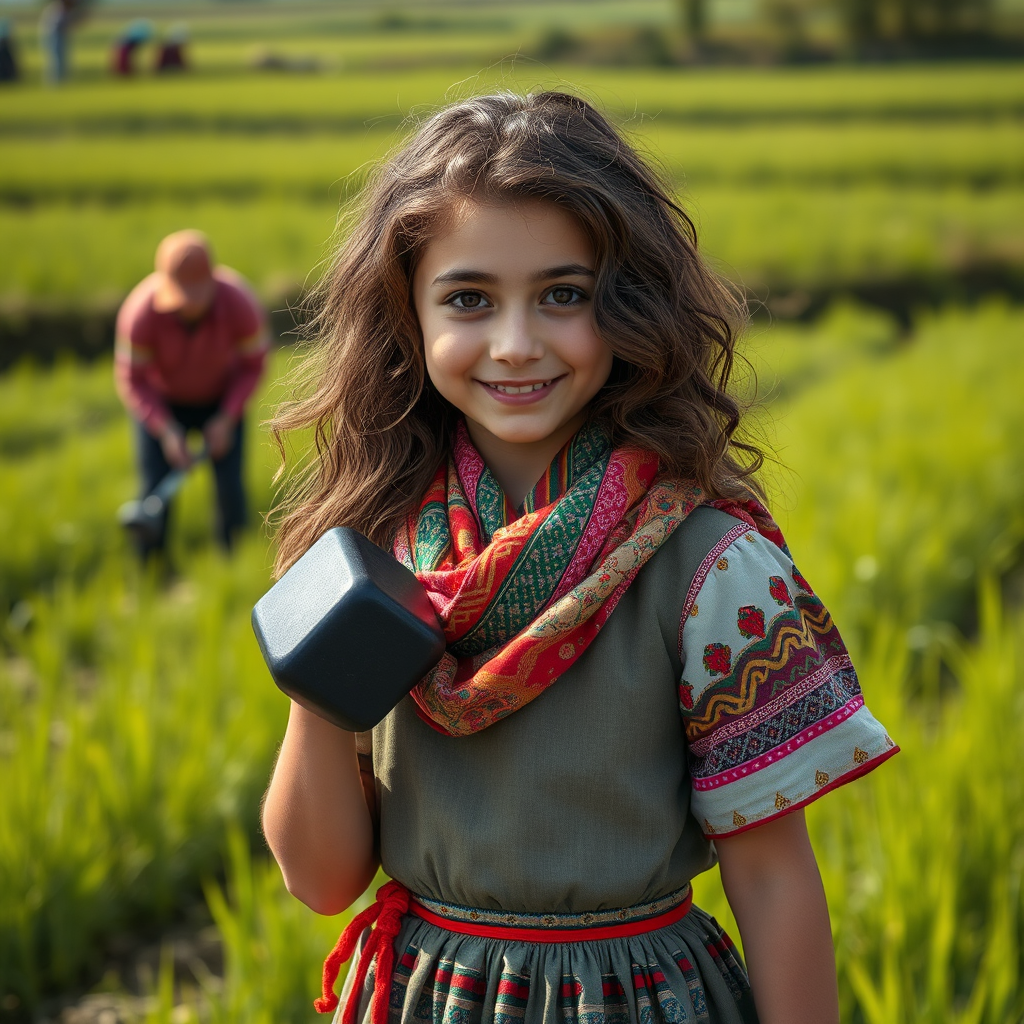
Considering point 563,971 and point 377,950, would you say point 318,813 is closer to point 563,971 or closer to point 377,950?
point 377,950

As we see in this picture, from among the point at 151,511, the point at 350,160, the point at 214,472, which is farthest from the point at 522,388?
the point at 350,160

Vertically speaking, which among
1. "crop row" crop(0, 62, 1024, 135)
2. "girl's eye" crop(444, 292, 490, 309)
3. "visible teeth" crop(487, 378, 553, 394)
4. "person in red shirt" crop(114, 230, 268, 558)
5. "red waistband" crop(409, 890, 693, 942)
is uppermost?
"girl's eye" crop(444, 292, 490, 309)

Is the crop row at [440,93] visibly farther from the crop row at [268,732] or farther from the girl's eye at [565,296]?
the girl's eye at [565,296]

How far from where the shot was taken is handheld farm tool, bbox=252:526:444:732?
37.7 inches

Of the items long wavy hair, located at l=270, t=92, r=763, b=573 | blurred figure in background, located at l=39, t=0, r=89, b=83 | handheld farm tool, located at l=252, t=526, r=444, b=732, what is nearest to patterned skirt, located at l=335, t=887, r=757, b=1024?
handheld farm tool, located at l=252, t=526, r=444, b=732

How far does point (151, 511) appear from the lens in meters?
Result: 3.93

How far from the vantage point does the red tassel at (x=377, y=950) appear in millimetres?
1060

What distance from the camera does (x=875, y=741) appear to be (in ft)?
3.30

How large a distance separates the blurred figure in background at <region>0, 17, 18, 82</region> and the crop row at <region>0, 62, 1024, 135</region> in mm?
158

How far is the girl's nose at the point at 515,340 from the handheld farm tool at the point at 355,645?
0.64 ft

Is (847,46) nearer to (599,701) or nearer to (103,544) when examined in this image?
(103,544)

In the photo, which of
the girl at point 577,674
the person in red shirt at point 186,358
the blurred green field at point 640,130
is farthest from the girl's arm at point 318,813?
the blurred green field at point 640,130

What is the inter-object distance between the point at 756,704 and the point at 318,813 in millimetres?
381

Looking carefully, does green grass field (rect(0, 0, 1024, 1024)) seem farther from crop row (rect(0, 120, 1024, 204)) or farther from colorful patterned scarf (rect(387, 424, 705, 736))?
colorful patterned scarf (rect(387, 424, 705, 736))
